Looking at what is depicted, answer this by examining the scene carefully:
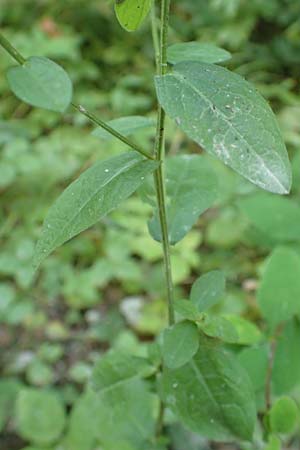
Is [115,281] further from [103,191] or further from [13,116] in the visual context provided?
[103,191]

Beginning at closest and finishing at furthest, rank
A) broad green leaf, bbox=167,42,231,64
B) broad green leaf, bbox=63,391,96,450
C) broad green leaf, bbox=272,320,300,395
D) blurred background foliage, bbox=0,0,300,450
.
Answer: broad green leaf, bbox=167,42,231,64
broad green leaf, bbox=272,320,300,395
broad green leaf, bbox=63,391,96,450
blurred background foliage, bbox=0,0,300,450

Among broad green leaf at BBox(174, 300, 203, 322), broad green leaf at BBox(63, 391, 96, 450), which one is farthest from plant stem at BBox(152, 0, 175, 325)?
broad green leaf at BBox(63, 391, 96, 450)

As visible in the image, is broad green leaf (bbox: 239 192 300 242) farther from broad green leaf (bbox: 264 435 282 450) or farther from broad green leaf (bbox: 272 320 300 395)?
broad green leaf (bbox: 264 435 282 450)

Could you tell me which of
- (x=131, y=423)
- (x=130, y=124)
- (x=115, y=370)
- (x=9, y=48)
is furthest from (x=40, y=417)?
(x=9, y=48)

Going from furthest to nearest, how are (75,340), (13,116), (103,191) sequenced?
(13,116) → (75,340) → (103,191)

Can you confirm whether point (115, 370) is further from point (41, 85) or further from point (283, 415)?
point (41, 85)

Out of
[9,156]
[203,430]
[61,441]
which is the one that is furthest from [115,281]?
[203,430]
